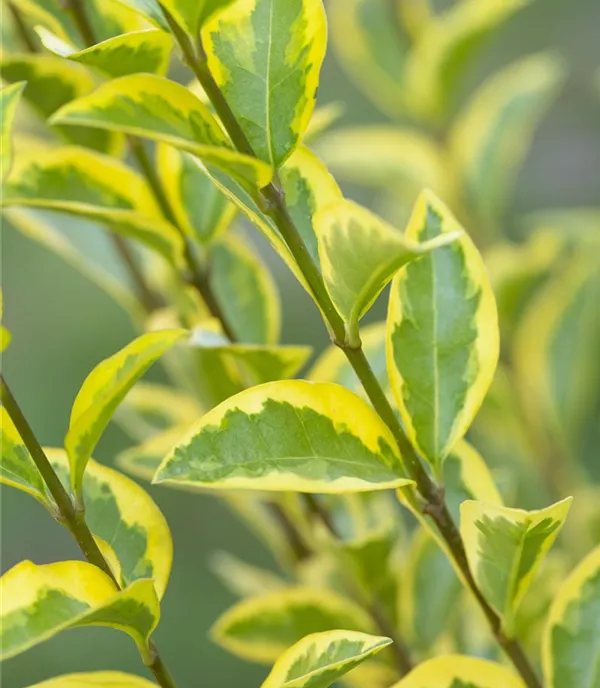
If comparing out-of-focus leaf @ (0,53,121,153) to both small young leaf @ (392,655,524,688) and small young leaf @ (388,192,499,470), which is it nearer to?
small young leaf @ (388,192,499,470)

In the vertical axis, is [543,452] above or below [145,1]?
below

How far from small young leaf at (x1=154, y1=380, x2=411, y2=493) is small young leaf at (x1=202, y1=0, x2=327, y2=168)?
86mm

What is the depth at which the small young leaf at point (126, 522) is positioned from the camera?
0.39 meters

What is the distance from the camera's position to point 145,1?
13.9 inches

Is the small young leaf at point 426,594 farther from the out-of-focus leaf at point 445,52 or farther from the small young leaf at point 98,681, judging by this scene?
the out-of-focus leaf at point 445,52

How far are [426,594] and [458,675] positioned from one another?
0.53ft

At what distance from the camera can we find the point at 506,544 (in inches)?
15.2

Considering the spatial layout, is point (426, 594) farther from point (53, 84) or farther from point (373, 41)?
point (373, 41)

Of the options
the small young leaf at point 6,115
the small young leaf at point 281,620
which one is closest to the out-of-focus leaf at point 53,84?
the small young leaf at point 6,115

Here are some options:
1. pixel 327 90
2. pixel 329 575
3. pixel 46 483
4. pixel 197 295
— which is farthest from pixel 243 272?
pixel 327 90

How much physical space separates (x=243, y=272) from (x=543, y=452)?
34 centimetres

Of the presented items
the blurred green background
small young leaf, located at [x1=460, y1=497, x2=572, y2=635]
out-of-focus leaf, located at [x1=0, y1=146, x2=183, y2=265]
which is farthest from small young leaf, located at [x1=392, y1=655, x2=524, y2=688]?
the blurred green background

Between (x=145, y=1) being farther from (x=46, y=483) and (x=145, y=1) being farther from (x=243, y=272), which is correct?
(x=243, y=272)

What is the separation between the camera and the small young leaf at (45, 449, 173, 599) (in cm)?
39
